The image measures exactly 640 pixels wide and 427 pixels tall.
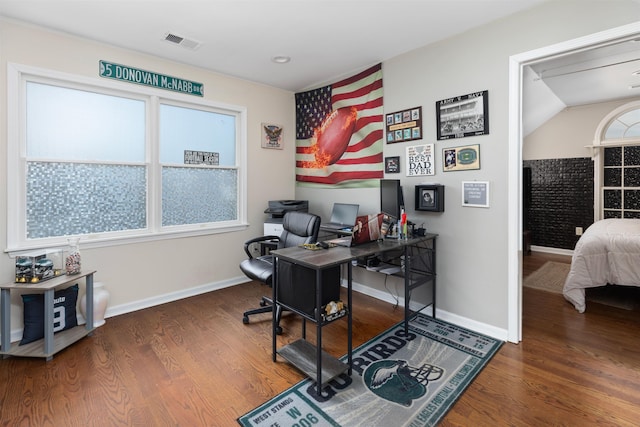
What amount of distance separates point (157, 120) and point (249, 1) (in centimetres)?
166

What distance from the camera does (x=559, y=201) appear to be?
5.51m

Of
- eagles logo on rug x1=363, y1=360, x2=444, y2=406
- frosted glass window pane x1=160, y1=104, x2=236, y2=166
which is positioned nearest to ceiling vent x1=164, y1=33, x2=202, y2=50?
frosted glass window pane x1=160, y1=104, x2=236, y2=166

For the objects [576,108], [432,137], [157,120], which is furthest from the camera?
[576,108]

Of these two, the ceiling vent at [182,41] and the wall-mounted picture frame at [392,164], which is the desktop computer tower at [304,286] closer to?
the wall-mounted picture frame at [392,164]

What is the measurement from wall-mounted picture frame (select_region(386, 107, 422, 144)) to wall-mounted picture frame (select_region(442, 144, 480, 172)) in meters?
0.35

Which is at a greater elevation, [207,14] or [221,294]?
[207,14]

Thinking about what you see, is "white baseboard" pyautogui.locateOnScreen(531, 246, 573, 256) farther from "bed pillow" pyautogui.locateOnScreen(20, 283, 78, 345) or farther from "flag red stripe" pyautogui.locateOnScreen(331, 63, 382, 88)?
"bed pillow" pyautogui.locateOnScreen(20, 283, 78, 345)

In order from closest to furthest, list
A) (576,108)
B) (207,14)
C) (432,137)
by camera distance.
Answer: (207,14)
(432,137)
(576,108)

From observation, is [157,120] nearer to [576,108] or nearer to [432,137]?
[432,137]

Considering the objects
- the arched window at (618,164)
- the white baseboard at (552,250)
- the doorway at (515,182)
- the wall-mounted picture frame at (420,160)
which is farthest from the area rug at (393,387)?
the arched window at (618,164)

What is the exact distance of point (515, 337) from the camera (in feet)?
8.03

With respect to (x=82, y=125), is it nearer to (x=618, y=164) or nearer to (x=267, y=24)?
(x=267, y=24)

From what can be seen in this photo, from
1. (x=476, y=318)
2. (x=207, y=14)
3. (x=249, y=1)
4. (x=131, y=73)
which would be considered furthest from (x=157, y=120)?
(x=476, y=318)

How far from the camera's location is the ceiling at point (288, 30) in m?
2.30
